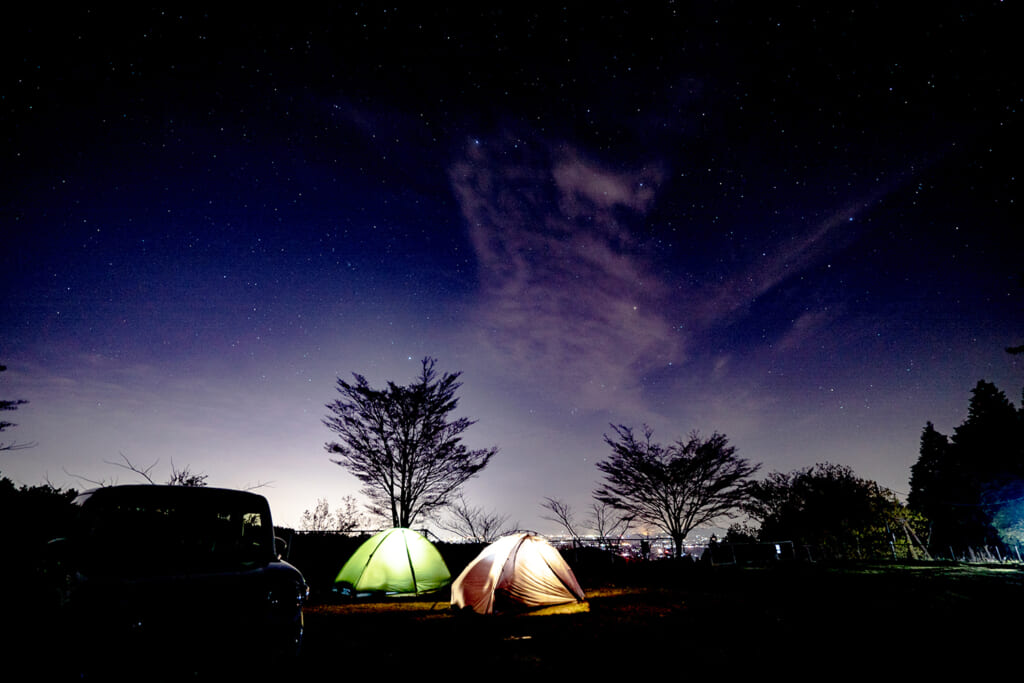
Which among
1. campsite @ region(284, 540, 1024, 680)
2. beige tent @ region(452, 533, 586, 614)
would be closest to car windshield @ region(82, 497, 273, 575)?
campsite @ region(284, 540, 1024, 680)

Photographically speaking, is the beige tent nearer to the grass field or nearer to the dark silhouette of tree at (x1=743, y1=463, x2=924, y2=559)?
the grass field

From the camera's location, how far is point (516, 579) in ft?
32.2

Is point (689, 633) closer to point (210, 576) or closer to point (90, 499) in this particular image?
point (210, 576)

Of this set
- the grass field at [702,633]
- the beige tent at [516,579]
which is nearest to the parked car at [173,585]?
the grass field at [702,633]

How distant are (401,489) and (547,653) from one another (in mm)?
18387

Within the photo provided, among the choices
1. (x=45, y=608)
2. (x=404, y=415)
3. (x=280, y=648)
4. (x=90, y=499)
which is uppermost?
(x=404, y=415)

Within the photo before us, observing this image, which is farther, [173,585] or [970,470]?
[970,470]

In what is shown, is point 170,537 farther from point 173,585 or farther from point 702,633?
point 702,633

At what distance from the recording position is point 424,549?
13250 millimetres

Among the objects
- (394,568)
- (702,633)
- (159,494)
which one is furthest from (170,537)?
(394,568)

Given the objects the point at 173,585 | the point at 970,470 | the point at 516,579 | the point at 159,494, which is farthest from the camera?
the point at 970,470

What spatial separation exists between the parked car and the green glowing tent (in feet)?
29.0

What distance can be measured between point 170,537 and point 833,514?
1688 inches

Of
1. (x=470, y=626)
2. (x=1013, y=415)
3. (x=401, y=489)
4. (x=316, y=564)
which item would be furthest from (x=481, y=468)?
(x=1013, y=415)
